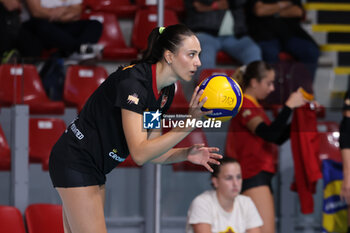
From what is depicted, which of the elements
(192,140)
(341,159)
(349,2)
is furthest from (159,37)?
(349,2)

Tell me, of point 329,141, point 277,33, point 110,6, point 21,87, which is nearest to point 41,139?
point 21,87

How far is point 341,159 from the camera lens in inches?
179

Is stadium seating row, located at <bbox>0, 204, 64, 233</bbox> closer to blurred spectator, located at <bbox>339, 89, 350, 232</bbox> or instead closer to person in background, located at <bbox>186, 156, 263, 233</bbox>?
person in background, located at <bbox>186, 156, 263, 233</bbox>

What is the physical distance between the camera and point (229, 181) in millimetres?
4160

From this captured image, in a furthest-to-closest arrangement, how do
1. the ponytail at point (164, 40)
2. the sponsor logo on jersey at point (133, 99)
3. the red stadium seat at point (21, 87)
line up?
1. the red stadium seat at point (21, 87)
2. the ponytail at point (164, 40)
3. the sponsor logo on jersey at point (133, 99)

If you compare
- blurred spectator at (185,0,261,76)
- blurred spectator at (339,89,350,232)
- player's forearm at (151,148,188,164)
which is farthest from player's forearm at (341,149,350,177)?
player's forearm at (151,148,188,164)

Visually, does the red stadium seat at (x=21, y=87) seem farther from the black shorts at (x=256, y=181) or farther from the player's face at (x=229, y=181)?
the black shorts at (x=256, y=181)

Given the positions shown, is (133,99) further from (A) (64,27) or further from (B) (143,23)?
(B) (143,23)

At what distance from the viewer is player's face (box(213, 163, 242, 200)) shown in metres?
4.15

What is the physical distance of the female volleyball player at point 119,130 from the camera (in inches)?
101

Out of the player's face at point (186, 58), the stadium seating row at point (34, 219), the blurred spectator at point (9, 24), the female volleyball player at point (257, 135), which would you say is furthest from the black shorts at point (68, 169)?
the blurred spectator at point (9, 24)

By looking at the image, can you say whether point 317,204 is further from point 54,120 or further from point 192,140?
point 54,120

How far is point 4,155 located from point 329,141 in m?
2.29

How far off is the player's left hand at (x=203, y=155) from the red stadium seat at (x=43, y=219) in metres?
1.69
